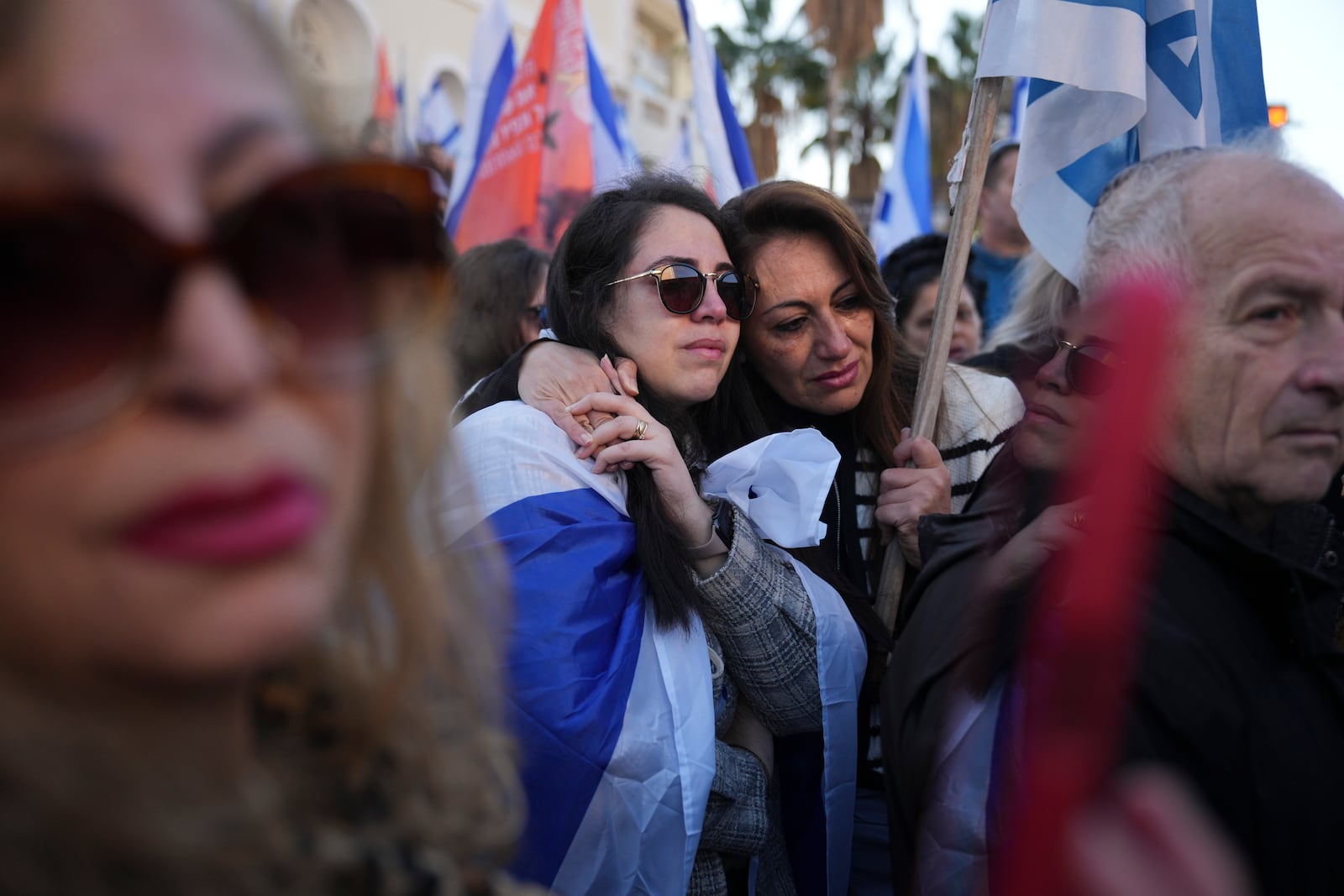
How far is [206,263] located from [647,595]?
162 centimetres

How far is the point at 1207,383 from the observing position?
1493mm

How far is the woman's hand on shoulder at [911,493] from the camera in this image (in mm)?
2436

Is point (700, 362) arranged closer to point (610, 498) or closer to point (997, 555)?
point (610, 498)

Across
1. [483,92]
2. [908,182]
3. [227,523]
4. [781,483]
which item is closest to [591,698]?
[781,483]

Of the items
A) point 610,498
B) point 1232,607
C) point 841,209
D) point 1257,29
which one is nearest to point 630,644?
point 610,498

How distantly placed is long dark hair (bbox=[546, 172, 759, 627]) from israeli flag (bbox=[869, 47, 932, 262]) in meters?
3.95

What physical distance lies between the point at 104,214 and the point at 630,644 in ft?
5.21

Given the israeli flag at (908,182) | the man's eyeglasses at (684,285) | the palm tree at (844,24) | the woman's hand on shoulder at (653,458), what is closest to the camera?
the woman's hand on shoulder at (653,458)

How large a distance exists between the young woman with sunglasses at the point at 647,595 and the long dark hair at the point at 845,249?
0.26 meters

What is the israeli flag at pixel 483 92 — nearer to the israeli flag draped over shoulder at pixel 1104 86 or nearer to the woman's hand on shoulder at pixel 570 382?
the woman's hand on shoulder at pixel 570 382

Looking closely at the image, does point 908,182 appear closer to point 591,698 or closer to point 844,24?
point 591,698

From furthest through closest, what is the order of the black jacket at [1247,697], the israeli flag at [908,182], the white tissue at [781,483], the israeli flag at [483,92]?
the israeli flag at [908,182] < the israeli flag at [483,92] < the white tissue at [781,483] < the black jacket at [1247,697]

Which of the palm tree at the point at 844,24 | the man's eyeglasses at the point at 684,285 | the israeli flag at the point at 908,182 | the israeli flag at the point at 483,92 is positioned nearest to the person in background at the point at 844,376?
the man's eyeglasses at the point at 684,285

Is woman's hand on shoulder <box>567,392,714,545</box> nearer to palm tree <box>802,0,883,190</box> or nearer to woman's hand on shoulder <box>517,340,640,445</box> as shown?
woman's hand on shoulder <box>517,340,640,445</box>
